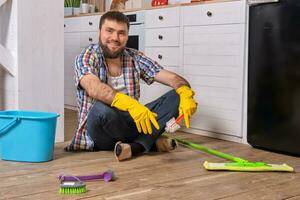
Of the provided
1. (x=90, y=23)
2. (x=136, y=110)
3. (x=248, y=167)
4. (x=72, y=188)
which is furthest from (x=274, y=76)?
(x=90, y=23)

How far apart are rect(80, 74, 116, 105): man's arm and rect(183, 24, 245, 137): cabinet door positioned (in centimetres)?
91

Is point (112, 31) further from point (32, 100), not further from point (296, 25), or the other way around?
point (296, 25)

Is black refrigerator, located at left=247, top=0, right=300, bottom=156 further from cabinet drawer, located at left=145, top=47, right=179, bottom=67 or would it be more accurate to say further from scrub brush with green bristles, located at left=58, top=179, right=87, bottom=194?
scrub brush with green bristles, located at left=58, top=179, right=87, bottom=194

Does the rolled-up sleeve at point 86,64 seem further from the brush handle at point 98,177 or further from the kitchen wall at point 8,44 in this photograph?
the brush handle at point 98,177

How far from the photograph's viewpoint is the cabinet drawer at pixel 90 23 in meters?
3.95

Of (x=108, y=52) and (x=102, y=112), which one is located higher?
(x=108, y=52)

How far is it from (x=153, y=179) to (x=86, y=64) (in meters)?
0.73

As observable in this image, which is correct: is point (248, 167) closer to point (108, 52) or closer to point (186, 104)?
point (186, 104)

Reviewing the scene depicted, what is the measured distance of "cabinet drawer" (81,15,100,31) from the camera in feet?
13.0

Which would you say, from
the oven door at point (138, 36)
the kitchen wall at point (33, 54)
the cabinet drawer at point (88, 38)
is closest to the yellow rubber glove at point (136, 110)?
the kitchen wall at point (33, 54)

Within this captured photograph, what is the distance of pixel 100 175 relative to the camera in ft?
5.99

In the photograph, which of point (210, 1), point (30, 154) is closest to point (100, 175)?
point (30, 154)

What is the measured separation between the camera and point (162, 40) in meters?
3.26

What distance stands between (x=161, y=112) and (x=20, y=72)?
794 mm
